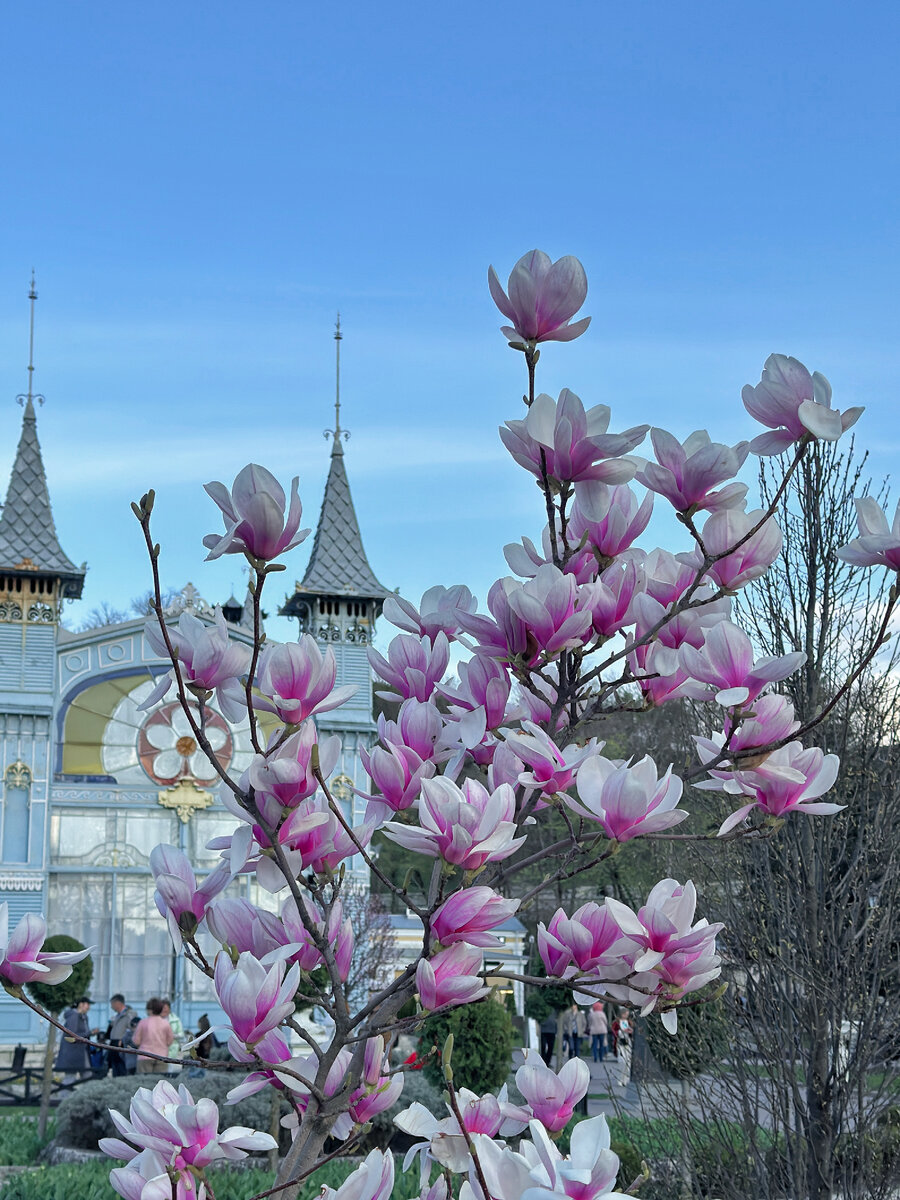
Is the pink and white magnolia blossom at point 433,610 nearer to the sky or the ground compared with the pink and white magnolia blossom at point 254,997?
nearer to the sky

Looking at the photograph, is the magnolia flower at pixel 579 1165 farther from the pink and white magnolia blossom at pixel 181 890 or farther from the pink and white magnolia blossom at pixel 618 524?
the pink and white magnolia blossom at pixel 618 524

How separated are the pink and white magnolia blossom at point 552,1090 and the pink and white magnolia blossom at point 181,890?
47cm

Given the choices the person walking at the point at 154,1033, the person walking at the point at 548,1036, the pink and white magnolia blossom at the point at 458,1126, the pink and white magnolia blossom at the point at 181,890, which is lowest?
the person walking at the point at 548,1036

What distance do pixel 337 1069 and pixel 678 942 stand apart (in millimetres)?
552

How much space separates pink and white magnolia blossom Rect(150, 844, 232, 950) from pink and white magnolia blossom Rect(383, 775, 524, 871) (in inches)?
14.8

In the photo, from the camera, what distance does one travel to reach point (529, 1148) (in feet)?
4.35

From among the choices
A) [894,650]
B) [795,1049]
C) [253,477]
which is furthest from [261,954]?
[894,650]

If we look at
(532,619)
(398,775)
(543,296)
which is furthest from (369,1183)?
(543,296)

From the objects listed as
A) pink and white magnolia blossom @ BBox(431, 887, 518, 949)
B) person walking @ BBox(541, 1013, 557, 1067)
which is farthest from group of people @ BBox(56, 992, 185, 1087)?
pink and white magnolia blossom @ BBox(431, 887, 518, 949)

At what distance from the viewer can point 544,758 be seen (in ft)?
5.37

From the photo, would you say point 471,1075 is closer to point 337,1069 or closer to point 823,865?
point 823,865

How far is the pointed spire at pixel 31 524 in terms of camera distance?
20281 mm

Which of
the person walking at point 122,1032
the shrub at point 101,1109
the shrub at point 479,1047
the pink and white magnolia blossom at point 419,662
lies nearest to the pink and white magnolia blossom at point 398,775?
the pink and white magnolia blossom at point 419,662

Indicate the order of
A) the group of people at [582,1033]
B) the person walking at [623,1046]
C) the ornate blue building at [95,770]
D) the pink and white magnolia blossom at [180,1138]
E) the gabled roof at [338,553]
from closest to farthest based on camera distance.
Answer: the pink and white magnolia blossom at [180,1138] → the person walking at [623,1046] → the ornate blue building at [95,770] → the group of people at [582,1033] → the gabled roof at [338,553]
